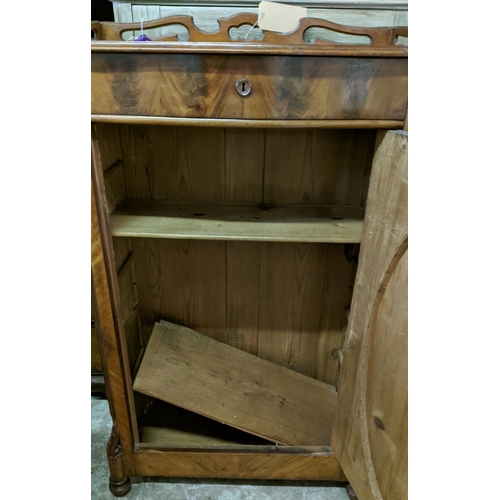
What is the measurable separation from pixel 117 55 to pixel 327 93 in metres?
0.38

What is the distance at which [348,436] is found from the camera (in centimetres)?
96

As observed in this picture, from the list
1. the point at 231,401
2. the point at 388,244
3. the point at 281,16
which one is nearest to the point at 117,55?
the point at 281,16

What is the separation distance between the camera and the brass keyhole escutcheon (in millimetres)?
718

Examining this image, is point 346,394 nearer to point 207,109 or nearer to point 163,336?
point 163,336

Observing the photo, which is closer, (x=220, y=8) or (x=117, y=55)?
(x=117, y=55)

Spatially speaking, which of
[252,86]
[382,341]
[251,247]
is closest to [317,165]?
[251,247]

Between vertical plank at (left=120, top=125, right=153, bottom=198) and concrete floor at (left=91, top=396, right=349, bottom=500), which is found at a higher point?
vertical plank at (left=120, top=125, right=153, bottom=198)

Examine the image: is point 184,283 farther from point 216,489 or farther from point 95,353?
point 216,489

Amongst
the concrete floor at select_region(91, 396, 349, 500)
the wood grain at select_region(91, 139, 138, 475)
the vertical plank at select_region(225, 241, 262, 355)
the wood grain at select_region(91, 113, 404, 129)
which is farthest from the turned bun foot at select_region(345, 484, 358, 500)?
the wood grain at select_region(91, 113, 404, 129)

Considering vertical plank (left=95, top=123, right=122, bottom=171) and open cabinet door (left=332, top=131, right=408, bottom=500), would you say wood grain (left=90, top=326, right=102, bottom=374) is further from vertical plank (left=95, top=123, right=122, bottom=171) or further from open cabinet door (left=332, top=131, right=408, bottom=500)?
open cabinet door (left=332, top=131, right=408, bottom=500)

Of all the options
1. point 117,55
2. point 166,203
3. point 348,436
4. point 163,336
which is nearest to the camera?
point 117,55

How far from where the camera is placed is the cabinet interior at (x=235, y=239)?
102 centimetres

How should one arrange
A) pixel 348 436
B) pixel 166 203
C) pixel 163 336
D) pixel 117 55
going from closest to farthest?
pixel 117 55 → pixel 348 436 → pixel 166 203 → pixel 163 336

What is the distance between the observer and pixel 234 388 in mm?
1221
